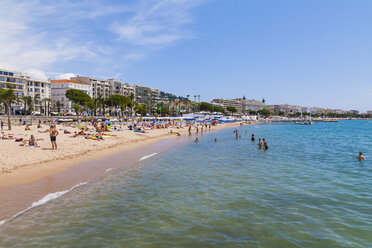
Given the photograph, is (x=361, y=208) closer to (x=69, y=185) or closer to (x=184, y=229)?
(x=184, y=229)

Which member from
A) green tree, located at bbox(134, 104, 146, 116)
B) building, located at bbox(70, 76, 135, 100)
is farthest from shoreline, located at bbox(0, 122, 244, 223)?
building, located at bbox(70, 76, 135, 100)

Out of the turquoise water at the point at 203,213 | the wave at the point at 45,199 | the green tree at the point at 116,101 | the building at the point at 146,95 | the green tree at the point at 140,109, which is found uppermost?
the building at the point at 146,95

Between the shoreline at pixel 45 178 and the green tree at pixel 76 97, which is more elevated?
Answer: the green tree at pixel 76 97

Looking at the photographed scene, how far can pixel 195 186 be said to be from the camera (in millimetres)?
11789

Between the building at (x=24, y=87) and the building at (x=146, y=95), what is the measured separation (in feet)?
187

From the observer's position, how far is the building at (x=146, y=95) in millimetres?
143000

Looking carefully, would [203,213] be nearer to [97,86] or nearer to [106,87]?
[97,86]

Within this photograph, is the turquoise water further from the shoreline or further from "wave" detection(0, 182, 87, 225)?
the shoreline

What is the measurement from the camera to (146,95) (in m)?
149

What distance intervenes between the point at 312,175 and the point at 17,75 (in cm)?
9221

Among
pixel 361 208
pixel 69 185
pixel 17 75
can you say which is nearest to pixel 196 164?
pixel 69 185

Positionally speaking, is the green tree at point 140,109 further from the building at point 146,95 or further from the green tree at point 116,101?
the building at point 146,95

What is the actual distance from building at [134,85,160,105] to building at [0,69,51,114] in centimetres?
5703

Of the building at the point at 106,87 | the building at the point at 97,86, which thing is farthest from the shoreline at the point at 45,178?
the building at the point at 97,86
